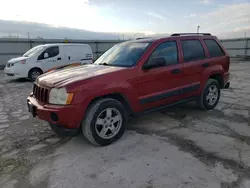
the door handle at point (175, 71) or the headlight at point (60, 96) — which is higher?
the door handle at point (175, 71)

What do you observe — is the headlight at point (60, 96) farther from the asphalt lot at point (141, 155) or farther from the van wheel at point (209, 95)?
the van wheel at point (209, 95)

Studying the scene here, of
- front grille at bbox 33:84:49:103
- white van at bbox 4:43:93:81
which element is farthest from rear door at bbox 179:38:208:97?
white van at bbox 4:43:93:81

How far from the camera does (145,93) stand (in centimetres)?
358

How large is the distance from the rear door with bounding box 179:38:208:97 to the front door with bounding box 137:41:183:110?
0.63 feet

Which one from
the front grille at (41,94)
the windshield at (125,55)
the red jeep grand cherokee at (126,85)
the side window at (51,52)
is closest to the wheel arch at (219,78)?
the red jeep grand cherokee at (126,85)

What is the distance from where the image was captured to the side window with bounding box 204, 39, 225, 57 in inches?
185

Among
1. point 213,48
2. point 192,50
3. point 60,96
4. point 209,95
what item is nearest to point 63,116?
point 60,96

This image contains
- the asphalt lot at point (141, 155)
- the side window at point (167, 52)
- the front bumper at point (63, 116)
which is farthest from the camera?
the side window at point (167, 52)

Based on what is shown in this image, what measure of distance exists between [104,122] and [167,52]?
1.88 metres

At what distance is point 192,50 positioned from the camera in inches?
171

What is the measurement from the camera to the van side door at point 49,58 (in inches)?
371

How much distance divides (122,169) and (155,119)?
6.30ft

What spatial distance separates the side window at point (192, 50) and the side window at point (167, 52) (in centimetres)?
26

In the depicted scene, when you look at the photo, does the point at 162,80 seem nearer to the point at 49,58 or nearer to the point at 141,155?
the point at 141,155
